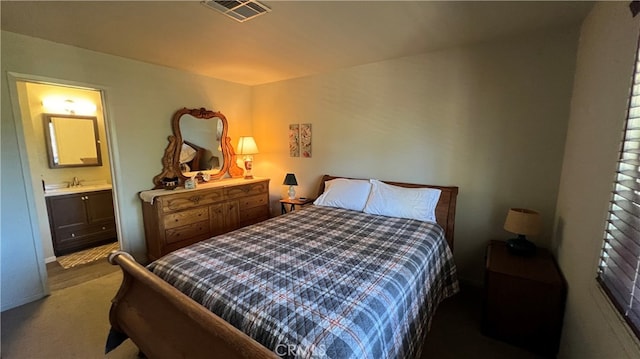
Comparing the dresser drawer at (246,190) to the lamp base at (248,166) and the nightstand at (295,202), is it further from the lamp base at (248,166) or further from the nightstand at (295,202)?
the nightstand at (295,202)

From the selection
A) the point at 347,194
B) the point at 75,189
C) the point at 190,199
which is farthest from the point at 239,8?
the point at 75,189

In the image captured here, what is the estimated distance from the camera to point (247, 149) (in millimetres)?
3994

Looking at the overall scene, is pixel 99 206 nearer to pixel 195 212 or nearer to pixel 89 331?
pixel 195 212

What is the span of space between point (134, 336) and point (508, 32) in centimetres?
365

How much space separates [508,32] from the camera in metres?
2.24

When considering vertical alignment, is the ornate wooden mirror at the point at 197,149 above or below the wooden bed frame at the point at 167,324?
above

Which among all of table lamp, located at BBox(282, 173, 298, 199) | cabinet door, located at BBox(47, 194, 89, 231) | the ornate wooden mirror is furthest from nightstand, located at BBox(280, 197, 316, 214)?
cabinet door, located at BBox(47, 194, 89, 231)

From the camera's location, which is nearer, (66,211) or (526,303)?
(526,303)

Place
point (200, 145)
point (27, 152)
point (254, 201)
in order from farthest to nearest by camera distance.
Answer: point (254, 201), point (200, 145), point (27, 152)

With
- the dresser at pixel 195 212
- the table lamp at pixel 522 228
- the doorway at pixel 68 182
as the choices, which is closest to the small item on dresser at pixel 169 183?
the dresser at pixel 195 212

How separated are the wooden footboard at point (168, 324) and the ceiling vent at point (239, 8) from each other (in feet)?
5.89

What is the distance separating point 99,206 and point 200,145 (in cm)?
173

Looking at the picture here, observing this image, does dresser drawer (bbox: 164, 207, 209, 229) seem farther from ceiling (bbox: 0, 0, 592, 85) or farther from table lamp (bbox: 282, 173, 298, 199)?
ceiling (bbox: 0, 0, 592, 85)

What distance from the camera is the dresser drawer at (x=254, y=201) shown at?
375 cm
